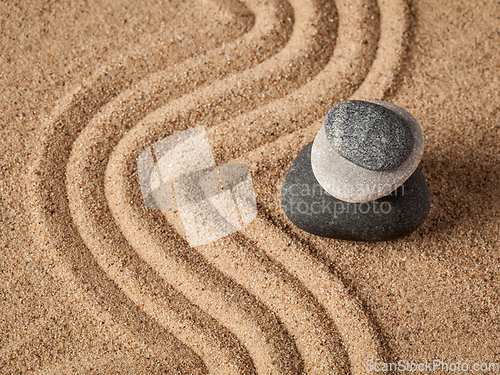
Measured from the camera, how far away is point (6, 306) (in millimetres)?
1428

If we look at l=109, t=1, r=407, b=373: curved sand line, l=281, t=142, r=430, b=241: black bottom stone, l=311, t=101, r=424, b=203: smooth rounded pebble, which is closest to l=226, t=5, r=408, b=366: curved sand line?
l=109, t=1, r=407, b=373: curved sand line

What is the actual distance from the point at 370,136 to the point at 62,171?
45.1 inches

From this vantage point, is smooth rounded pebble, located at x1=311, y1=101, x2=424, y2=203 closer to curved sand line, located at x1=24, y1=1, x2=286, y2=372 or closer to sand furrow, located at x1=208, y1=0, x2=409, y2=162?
sand furrow, located at x1=208, y1=0, x2=409, y2=162

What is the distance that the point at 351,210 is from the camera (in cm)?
132

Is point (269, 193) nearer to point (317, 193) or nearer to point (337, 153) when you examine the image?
point (317, 193)

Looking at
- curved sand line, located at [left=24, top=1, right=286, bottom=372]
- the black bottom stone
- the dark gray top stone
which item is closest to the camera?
the dark gray top stone

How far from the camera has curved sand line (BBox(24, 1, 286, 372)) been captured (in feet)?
4.70

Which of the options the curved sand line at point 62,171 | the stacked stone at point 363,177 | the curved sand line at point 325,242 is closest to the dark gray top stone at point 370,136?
the stacked stone at point 363,177

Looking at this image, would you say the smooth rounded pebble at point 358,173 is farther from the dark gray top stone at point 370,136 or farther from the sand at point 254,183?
the sand at point 254,183

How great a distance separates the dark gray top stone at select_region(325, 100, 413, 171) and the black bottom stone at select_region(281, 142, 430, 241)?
0.79 ft

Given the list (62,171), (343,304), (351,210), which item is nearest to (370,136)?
(351,210)

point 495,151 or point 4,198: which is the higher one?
point 4,198

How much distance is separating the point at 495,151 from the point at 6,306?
193cm

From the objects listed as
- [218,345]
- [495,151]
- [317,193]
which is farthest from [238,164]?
[495,151]
